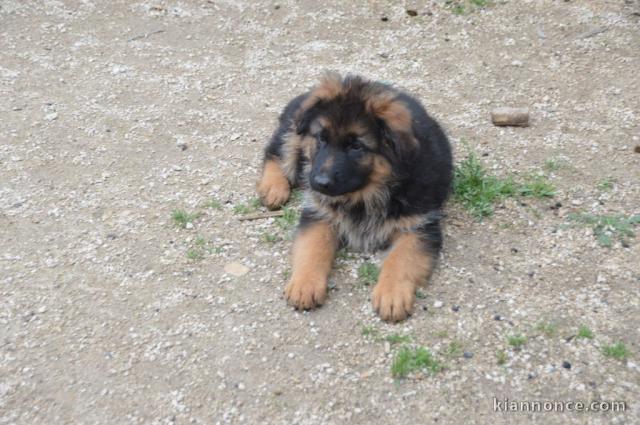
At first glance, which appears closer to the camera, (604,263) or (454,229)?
(604,263)

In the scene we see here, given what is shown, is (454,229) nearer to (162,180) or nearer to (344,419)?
(344,419)

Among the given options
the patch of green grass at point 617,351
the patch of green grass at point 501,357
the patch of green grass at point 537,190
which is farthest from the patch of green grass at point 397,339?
the patch of green grass at point 537,190

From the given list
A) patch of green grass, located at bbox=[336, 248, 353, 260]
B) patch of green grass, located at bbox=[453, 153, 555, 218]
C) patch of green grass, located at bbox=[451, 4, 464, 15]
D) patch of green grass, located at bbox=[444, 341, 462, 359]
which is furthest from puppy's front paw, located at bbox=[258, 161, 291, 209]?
patch of green grass, located at bbox=[451, 4, 464, 15]

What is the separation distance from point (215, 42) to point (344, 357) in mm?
5201

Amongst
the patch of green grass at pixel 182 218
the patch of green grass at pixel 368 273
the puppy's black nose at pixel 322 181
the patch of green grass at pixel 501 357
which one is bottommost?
the patch of green grass at pixel 182 218

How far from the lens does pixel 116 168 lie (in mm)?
5492

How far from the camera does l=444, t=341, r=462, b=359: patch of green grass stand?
142 inches

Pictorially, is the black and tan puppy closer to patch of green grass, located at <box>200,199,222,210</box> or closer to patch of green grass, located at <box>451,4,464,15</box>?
patch of green grass, located at <box>200,199,222,210</box>

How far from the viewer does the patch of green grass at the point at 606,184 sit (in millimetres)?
4910

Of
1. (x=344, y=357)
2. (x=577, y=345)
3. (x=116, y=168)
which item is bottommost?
(x=116, y=168)

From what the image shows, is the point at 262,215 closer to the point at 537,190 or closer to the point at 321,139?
the point at 321,139

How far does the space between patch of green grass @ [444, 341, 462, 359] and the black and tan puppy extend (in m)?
0.35

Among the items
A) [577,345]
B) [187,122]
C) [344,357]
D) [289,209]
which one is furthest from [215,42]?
[577,345]

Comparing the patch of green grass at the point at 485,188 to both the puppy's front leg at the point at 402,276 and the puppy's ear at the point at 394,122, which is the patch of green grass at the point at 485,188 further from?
the puppy's ear at the point at 394,122
